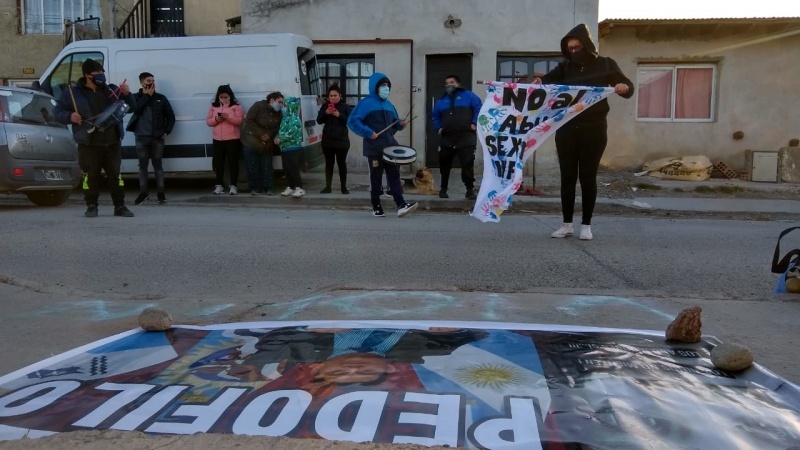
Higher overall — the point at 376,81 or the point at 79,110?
the point at 376,81

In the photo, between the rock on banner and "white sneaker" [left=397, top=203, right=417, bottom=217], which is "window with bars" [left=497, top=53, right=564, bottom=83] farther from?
the rock on banner

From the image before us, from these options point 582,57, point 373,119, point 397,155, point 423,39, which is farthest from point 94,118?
point 423,39

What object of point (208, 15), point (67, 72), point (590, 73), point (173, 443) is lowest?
point (173, 443)

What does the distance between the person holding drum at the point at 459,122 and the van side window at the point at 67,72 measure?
19.2 ft

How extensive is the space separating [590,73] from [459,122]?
3719mm

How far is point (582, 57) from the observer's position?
673 centimetres

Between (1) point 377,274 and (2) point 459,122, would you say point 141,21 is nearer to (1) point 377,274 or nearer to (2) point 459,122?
(2) point 459,122

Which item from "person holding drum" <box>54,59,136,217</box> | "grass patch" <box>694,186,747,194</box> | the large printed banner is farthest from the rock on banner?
"grass patch" <box>694,186,747,194</box>

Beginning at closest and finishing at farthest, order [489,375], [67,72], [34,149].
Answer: [489,375] < [34,149] < [67,72]

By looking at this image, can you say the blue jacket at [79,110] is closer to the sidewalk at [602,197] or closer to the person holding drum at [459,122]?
the sidewalk at [602,197]

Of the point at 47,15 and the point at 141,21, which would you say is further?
the point at 47,15

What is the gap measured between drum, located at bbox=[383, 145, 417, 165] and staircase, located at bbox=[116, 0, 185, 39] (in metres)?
10.3

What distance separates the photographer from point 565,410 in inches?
94.5

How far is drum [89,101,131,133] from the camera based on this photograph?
817 centimetres
